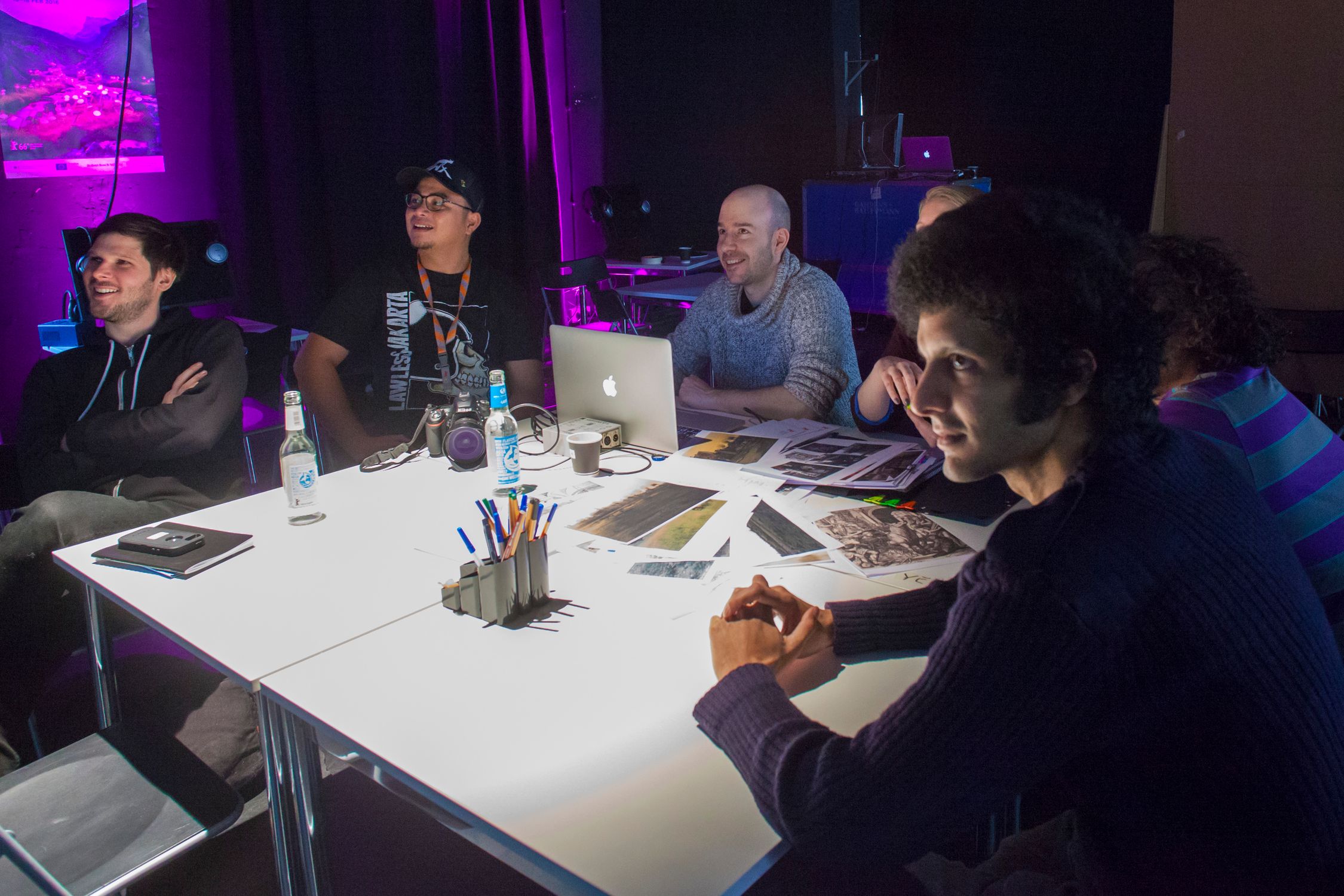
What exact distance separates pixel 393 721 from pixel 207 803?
18.9 inches

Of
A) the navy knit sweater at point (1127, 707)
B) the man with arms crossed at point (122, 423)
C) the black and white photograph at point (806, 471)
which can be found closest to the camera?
the navy knit sweater at point (1127, 707)

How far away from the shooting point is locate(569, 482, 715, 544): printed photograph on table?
1723mm

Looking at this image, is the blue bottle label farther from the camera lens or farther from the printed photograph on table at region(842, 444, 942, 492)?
the printed photograph on table at region(842, 444, 942, 492)

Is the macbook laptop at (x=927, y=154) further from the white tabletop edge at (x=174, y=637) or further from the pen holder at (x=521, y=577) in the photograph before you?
the white tabletop edge at (x=174, y=637)

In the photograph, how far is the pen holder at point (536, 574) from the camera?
4.59 feet

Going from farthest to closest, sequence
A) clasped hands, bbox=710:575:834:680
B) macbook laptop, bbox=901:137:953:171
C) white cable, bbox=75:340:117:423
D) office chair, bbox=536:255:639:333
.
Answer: macbook laptop, bbox=901:137:953:171, office chair, bbox=536:255:639:333, white cable, bbox=75:340:117:423, clasped hands, bbox=710:575:834:680

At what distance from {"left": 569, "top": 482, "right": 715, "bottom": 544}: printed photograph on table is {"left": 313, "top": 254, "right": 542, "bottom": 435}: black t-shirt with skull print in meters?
1.23

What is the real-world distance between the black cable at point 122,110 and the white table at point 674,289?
8.32 ft

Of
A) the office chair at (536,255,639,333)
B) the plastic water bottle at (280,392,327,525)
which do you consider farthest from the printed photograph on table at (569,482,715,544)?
the office chair at (536,255,639,333)

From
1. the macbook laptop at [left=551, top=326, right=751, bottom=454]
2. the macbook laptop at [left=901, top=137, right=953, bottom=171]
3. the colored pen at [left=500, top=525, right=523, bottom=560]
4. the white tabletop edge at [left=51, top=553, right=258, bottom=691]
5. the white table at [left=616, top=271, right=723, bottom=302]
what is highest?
the macbook laptop at [left=901, top=137, right=953, bottom=171]

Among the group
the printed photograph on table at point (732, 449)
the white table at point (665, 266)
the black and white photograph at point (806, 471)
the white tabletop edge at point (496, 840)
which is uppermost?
the white table at point (665, 266)

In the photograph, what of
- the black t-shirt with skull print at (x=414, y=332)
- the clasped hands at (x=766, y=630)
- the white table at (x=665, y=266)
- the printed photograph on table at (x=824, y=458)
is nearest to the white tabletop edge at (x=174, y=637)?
the clasped hands at (x=766, y=630)

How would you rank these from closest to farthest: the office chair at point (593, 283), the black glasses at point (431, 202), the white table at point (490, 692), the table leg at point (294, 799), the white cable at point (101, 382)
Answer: the white table at point (490, 692), the table leg at point (294, 799), the white cable at point (101, 382), the black glasses at point (431, 202), the office chair at point (593, 283)

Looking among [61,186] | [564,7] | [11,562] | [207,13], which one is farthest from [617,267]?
[11,562]
